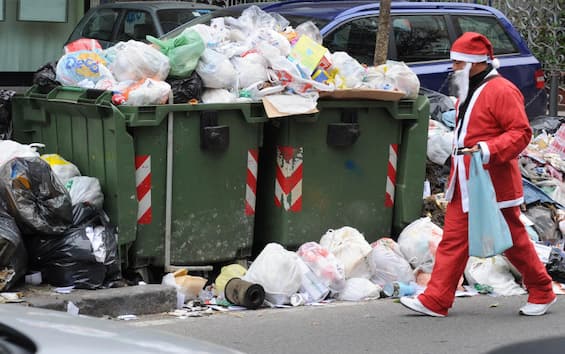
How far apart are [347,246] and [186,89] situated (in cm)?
159

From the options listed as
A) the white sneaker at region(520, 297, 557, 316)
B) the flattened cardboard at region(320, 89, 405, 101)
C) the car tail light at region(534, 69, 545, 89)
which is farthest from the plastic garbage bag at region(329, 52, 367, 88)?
the car tail light at region(534, 69, 545, 89)

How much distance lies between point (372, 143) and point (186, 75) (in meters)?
1.55

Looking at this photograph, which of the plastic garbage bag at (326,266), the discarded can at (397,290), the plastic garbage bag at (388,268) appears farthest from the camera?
the plastic garbage bag at (388,268)

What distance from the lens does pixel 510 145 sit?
6.45m

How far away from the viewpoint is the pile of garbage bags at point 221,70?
744cm

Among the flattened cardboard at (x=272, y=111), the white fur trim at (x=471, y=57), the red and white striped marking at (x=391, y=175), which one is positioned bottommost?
the red and white striped marking at (x=391, y=175)

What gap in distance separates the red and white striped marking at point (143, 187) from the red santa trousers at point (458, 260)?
1.93 metres

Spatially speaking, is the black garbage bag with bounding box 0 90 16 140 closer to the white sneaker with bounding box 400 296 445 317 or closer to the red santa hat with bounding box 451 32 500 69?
the white sneaker with bounding box 400 296 445 317

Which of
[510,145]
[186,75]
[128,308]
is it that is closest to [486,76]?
[510,145]

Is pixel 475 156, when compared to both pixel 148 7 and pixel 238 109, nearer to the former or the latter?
pixel 238 109

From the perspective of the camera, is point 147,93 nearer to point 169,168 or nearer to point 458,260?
point 169,168

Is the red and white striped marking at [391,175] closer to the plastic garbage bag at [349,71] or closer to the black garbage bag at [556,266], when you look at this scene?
the plastic garbage bag at [349,71]

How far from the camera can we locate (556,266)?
798 cm

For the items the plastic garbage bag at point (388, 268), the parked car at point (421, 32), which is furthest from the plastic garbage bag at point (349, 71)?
the parked car at point (421, 32)
